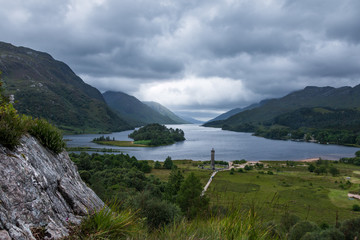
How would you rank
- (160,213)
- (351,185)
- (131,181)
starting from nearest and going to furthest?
1. (160,213)
2. (131,181)
3. (351,185)

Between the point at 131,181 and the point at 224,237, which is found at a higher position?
Answer: the point at 224,237

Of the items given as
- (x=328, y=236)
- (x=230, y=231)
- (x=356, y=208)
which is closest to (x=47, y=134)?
(x=230, y=231)

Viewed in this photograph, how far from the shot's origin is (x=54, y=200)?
4.50 meters

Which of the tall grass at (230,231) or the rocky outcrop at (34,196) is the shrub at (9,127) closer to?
the rocky outcrop at (34,196)

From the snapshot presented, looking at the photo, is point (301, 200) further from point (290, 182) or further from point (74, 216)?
point (74, 216)

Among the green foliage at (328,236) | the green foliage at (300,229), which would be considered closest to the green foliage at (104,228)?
the green foliage at (328,236)

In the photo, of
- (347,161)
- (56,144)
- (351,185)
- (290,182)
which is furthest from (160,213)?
(347,161)

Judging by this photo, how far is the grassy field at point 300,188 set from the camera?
133 feet

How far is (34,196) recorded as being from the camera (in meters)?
3.97

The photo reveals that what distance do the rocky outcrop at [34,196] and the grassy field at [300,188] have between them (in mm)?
28760

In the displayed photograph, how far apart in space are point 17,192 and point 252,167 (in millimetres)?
91382

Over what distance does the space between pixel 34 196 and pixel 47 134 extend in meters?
2.57

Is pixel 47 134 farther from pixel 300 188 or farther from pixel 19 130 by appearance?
pixel 300 188

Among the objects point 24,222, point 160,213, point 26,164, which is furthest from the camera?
point 160,213
